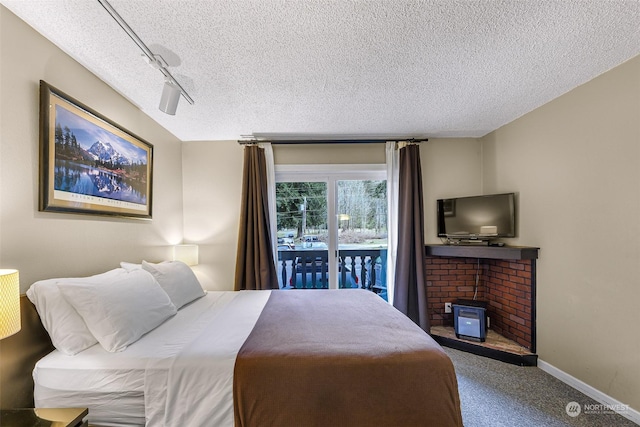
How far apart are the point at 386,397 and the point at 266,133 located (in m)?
2.71

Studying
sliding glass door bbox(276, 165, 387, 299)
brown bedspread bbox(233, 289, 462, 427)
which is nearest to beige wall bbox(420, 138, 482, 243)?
sliding glass door bbox(276, 165, 387, 299)

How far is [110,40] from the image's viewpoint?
1487 mm

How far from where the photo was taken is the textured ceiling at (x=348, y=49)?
1.29 meters

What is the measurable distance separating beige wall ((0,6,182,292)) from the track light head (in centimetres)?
54

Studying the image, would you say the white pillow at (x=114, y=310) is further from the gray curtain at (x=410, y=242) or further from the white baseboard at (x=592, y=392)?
the white baseboard at (x=592, y=392)

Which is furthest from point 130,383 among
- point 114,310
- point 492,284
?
point 492,284

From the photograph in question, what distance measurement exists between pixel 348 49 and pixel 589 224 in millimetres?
2242

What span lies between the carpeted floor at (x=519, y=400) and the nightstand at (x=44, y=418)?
2.16 m

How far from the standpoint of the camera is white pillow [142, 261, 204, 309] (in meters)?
2.01

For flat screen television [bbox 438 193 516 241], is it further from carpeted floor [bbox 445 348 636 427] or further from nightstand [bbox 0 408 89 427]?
nightstand [bbox 0 408 89 427]

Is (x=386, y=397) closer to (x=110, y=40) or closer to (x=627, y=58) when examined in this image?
(x=110, y=40)

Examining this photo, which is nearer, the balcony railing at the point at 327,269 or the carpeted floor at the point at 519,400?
the carpeted floor at the point at 519,400

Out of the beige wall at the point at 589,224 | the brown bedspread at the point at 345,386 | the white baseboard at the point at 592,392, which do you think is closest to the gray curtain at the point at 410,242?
the beige wall at the point at 589,224

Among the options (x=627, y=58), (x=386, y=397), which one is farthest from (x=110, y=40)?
(x=627, y=58)
